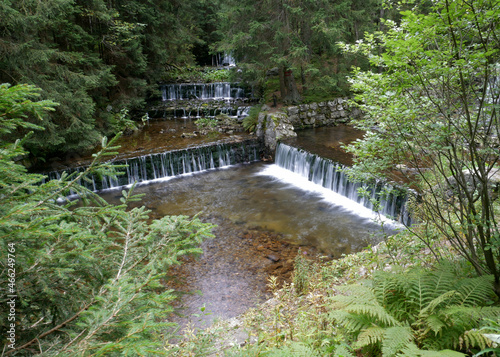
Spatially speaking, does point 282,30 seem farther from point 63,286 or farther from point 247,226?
point 63,286

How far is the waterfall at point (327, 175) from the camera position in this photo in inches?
331

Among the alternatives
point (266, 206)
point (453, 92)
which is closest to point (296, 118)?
point (266, 206)

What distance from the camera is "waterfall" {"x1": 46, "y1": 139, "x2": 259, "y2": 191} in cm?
1184

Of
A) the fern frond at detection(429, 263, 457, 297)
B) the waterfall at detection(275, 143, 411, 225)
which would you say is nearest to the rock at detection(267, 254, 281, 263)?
the waterfall at detection(275, 143, 411, 225)

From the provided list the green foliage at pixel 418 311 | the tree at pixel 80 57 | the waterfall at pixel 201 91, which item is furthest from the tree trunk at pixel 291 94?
the green foliage at pixel 418 311

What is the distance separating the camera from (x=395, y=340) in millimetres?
2299

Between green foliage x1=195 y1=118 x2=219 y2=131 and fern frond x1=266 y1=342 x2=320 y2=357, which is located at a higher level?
green foliage x1=195 y1=118 x2=219 y2=131

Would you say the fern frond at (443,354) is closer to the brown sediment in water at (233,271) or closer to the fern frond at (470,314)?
the fern frond at (470,314)

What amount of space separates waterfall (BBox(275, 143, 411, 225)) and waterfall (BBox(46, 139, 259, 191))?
5.55 feet

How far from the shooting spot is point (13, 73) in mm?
9750

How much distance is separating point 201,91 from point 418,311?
20112 mm

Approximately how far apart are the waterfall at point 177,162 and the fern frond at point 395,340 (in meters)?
10.8

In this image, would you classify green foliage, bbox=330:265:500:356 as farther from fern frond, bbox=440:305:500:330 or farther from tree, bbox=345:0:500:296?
tree, bbox=345:0:500:296

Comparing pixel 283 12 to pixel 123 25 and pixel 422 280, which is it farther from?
pixel 422 280
